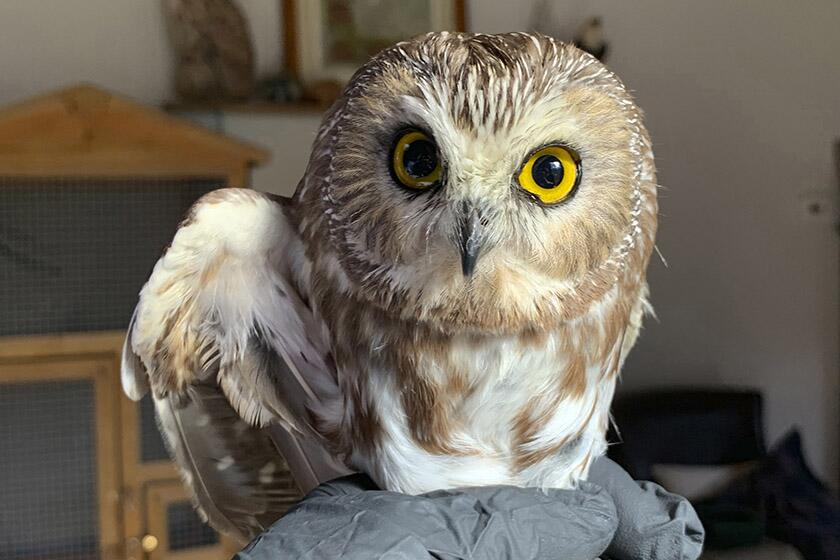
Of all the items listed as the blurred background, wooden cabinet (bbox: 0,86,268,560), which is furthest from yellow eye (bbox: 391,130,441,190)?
wooden cabinet (bbox: 0,86,268,560)

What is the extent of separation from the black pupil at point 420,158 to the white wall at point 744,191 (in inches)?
125

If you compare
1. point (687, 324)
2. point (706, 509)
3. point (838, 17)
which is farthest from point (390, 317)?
point (838, 17)

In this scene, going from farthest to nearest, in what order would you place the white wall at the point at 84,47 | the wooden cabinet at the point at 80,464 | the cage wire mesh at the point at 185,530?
1. the white wall at the point at 84,47
2. the cage wire mesh at the point at 185,530
3. the wooden cabinet at the point at 80,464

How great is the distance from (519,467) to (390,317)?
0.77ft

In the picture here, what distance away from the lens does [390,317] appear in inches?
31.4

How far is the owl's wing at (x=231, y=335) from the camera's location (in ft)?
2.90

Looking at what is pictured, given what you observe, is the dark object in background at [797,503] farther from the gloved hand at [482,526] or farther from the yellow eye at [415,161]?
the yellow eye at [415,161]

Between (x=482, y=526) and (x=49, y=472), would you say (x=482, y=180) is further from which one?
(x=49, y=472)

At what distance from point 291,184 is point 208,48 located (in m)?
0.57

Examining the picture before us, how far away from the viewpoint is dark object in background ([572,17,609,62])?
3.34 metres

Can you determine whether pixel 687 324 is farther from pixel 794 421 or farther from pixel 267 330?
pixel 267 330

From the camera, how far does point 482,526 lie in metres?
0.80

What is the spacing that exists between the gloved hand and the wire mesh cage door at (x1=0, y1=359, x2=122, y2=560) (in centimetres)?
159

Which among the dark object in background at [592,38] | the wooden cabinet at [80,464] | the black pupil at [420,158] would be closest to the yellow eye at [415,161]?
the black pupil at [420,158]
